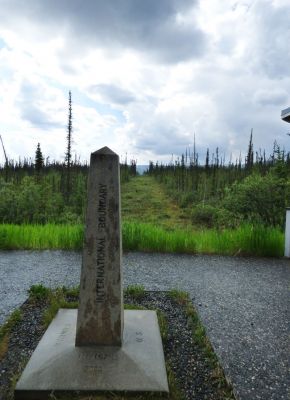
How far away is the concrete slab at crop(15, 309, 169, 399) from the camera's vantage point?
7.30ft

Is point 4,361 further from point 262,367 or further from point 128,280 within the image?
point 128,280

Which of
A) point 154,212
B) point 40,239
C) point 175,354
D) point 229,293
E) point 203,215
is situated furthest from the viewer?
point 154,212

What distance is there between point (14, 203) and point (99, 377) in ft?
35.6

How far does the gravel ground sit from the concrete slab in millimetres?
128

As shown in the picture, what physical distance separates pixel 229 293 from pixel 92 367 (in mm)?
2581

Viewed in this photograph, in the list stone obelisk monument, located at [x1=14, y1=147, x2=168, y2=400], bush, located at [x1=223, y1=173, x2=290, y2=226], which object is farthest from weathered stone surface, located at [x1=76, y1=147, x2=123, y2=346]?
bush, located at [x1=223, y1=173, x2=290, y2=226]

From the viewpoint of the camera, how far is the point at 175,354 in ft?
9.04

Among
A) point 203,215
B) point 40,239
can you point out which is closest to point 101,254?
point 40,239

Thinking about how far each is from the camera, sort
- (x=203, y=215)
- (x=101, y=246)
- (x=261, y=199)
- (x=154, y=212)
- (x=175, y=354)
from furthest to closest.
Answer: (x=154, y=212)
(x=203, y=215)
(x=261, y=199)
(x=175, y=354)
(x=101, y=246)

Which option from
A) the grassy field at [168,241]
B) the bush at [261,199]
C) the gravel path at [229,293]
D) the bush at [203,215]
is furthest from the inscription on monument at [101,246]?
the bush at [203,215]

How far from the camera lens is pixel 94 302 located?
2.60m

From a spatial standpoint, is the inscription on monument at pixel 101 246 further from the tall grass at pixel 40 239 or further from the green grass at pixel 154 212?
the green grass at pixel 154 212

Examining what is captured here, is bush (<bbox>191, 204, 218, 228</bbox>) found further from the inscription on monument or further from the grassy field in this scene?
the inscription on monument

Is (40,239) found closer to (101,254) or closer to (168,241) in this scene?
(168,241)
